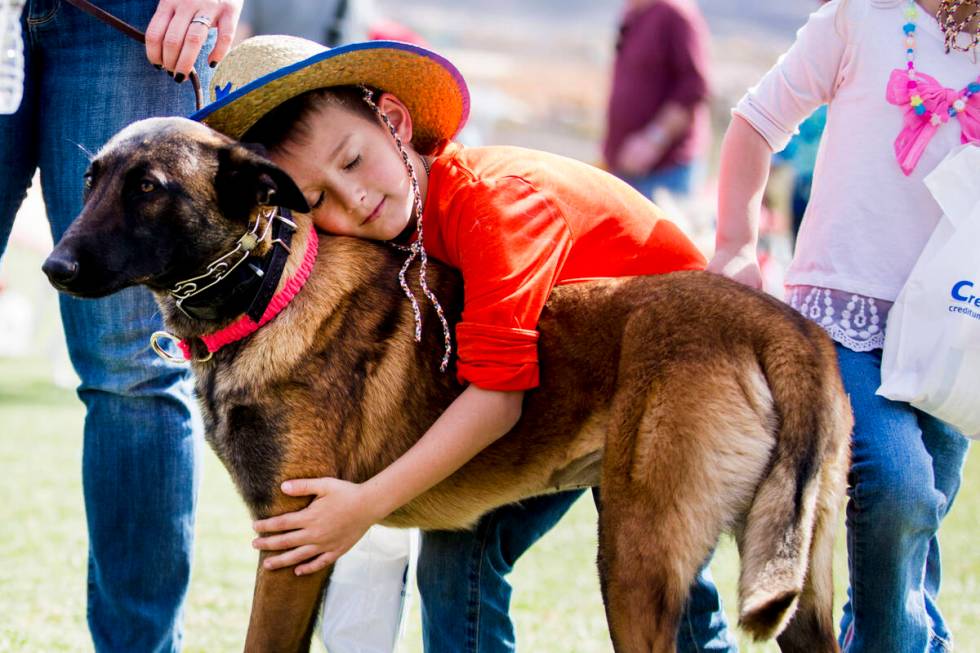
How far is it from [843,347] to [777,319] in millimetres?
360

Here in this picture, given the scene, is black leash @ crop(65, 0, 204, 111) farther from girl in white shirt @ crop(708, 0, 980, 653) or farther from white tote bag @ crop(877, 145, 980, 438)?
white tote bag @ crop(877, 145, 980, 438)

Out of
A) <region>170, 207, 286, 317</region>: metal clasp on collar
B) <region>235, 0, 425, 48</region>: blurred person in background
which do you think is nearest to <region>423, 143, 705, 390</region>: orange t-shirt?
<region>170, 207, 286, 317</region>: metal clasp on collar

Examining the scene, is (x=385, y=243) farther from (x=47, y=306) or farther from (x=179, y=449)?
(x=47, y=306)

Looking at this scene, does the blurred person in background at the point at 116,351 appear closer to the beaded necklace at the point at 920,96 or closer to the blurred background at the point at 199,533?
the blurred background at the point at 199,533

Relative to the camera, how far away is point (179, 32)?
8.75ft

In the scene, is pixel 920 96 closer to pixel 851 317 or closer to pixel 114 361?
pixel 851 317

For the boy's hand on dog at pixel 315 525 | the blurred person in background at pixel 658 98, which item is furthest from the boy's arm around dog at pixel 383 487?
the blurred person in background at pixel 658 98

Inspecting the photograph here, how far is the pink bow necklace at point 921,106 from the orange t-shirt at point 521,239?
0.59 metres

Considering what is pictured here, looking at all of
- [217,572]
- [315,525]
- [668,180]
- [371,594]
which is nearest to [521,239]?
[315,525]

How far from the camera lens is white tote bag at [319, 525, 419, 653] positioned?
10.5ft

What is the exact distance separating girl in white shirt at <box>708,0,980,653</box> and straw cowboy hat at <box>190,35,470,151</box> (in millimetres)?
882

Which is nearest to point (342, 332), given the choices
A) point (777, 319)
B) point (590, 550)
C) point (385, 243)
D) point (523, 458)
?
point (385, 243)

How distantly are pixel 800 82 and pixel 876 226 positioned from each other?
1.57 feet

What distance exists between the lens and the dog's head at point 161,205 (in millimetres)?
2389
